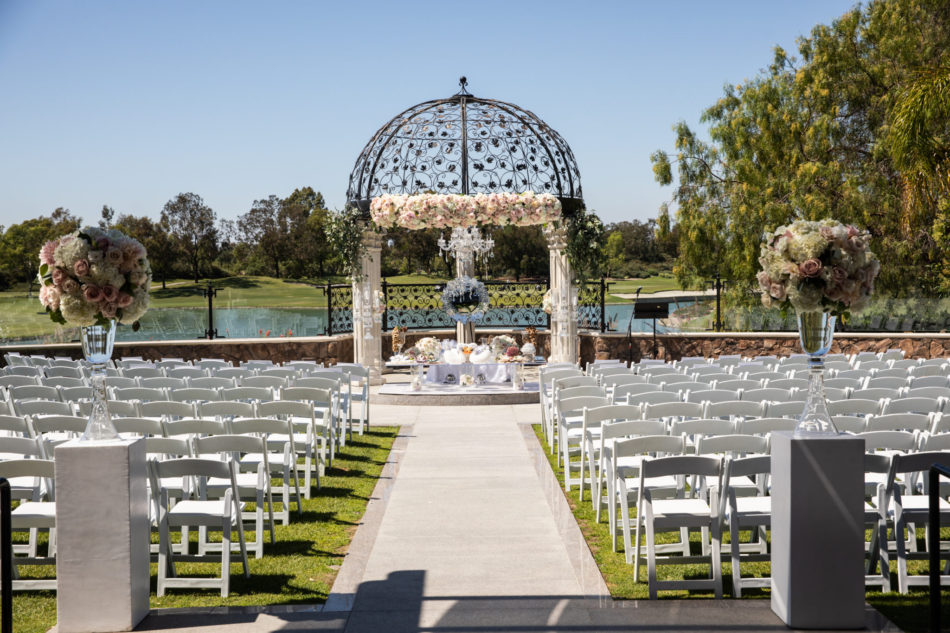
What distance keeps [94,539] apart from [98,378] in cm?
86

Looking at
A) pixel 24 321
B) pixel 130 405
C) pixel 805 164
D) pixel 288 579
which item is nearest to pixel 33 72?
pixel 24 321

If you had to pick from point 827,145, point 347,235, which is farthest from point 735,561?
point 827,145

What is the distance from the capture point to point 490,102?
1603 cm

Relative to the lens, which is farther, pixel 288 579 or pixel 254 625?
pixel 288 579

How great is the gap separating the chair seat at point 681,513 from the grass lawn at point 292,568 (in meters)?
2.02

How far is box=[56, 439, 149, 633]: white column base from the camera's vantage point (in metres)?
4.50

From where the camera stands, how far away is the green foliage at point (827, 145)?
2194cm

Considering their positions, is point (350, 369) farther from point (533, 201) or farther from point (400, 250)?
point (400, 250)

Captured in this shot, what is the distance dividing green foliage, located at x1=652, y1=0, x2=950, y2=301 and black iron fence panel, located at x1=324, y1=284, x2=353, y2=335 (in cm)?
1036

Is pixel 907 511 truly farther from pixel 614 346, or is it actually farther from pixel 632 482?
pixel 614 346

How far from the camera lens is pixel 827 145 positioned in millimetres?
22844

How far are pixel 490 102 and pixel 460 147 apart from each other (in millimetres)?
1095

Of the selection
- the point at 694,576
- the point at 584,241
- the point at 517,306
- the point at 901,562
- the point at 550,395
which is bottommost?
the point at 694,576

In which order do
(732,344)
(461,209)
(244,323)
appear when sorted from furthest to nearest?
(244,323) < (732,344) < (461,209)
